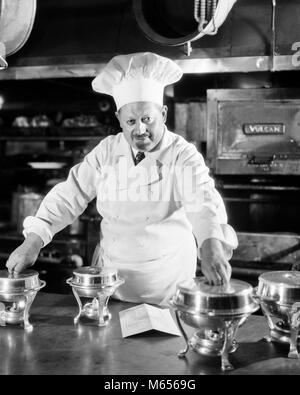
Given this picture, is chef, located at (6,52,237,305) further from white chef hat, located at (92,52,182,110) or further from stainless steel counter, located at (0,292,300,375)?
stainless steel counter, located at (0,292,300,375)

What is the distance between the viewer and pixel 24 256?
2039mm

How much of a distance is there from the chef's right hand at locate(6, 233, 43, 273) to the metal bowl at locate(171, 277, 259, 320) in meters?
0.72

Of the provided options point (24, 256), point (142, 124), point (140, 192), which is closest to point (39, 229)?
point (24, 256)

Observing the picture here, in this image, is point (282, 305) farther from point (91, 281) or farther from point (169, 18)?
point (169, 18)

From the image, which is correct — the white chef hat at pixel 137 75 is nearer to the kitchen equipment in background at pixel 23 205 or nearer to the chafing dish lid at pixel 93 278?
the chafing dish lid at pixel 93 278

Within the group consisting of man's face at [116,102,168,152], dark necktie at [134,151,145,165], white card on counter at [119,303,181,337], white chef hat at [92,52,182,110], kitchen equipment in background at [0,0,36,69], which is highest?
kitchen equipment in background at [0,0,36,69]

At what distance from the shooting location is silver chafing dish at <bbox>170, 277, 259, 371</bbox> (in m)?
1.52

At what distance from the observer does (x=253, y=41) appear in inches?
130

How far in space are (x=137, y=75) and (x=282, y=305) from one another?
1.29 m

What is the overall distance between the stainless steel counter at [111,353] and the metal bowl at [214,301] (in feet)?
0.53

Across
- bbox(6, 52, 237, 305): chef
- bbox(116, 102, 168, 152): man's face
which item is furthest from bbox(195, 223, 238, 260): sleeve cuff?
bbox(116, 102, 168, 152): man's face

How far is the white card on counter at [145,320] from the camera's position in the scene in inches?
70.7
